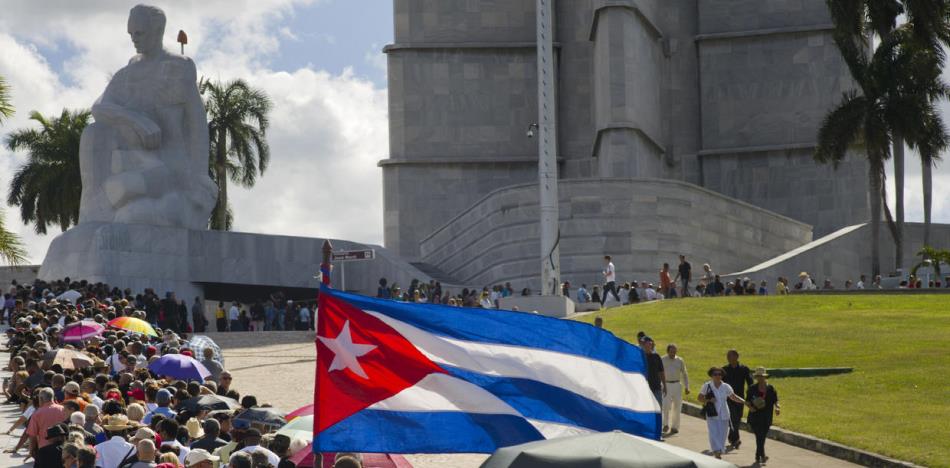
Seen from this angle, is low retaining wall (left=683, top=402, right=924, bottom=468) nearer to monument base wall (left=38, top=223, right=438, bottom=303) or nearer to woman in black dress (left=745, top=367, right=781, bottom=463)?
woman in black dress (left=745, top=367, right=781, bottom=463)

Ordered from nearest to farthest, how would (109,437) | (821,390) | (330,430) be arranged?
(330,430) < (109,437) < (821,390)

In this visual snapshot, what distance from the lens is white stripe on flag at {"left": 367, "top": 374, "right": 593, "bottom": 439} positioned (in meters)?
9.19

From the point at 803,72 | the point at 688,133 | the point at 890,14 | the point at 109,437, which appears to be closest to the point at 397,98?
the point at 688,133

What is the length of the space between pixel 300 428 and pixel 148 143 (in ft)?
92.2

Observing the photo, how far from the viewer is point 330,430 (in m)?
8.91

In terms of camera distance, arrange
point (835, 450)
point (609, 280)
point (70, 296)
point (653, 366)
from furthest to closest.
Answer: point (609, 280) < point (70, 296) < point (653, 366) < point (835, 450)

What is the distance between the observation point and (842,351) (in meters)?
24.3

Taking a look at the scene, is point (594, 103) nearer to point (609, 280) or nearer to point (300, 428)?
point (609, 280)

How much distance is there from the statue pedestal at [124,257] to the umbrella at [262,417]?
26061 mm

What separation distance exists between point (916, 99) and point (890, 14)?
7.33 feet

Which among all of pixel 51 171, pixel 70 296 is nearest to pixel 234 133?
pixel 51 171

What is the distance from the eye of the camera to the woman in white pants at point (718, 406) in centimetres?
1588

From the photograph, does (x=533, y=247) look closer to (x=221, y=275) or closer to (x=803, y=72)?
(x=221, y=275)

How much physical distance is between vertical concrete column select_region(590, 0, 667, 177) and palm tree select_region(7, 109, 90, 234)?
52.4 ft
